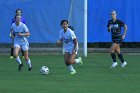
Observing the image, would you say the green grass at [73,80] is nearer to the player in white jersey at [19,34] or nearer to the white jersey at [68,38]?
the player in white jersey at [19,34]

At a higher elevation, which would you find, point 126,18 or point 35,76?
point 126,18

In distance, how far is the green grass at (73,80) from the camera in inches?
485

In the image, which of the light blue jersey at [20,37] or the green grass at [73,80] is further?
the light blue jersey at [20,37]

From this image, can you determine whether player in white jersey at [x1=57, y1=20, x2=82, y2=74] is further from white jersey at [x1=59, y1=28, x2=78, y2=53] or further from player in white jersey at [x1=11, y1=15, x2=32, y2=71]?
player in white jersey at [x1=11, y1=15, x2=32, y2=71]

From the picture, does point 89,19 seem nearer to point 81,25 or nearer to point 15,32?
point 81,25

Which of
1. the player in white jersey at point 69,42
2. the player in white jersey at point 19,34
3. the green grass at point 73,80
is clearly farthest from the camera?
the player in white jersey at point 19,34

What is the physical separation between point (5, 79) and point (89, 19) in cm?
1156

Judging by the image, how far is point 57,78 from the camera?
14836mm

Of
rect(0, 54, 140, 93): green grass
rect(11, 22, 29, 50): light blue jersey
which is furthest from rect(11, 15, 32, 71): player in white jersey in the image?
rect(0, 54, 140, 93): green grass

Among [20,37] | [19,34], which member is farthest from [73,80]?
[20,37]

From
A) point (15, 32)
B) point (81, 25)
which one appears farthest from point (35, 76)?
point (81, 25)

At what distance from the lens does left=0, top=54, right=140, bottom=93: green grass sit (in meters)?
12.3

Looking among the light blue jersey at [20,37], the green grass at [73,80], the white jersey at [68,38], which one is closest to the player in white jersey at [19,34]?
the light blue jersey at [20,37]

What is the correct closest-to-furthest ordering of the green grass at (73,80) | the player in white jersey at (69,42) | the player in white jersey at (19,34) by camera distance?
the green grass at (73,80), the player in white jersey at (69,42), the player in white jersey at (19,34)
